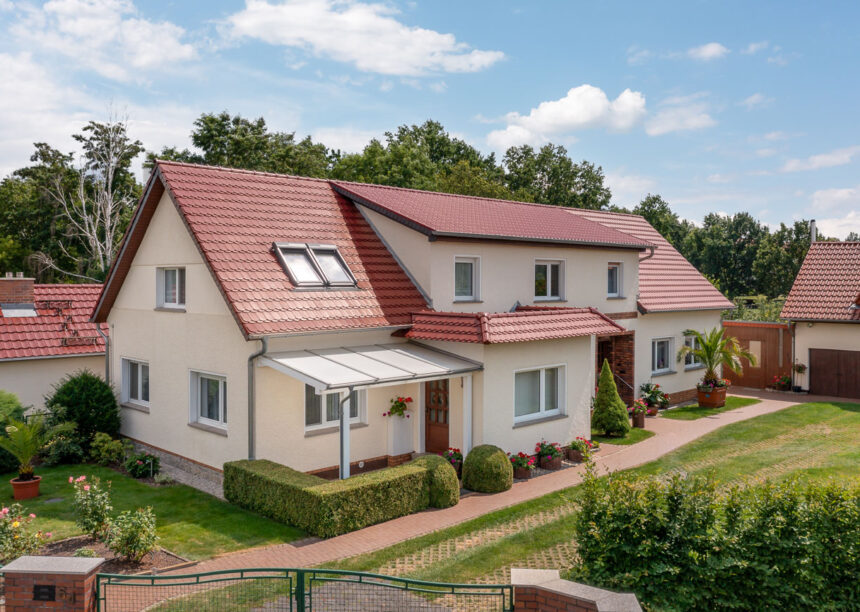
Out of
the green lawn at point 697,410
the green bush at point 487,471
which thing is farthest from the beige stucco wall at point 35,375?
the green lawn at point 697,410

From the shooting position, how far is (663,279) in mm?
27469

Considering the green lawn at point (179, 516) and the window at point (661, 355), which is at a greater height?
the window at point (661, 355)

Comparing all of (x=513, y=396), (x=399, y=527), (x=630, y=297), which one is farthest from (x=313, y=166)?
(x=399, y=527)

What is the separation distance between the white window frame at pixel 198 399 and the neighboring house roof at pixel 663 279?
16.1 metres

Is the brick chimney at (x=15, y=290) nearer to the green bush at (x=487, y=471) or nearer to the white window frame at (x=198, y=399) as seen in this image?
the white window frame at (x=198, y=399)

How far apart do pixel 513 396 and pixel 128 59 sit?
671 inches

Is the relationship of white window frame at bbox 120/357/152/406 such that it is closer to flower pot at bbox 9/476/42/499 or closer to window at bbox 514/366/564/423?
flower pot at bbox 9/476/42/499

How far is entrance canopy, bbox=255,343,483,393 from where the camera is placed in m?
13.6

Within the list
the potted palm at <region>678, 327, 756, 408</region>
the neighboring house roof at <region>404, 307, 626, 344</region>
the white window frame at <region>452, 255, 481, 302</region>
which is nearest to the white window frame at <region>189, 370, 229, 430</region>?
the neighboring house roof at <region>404, 307, 626, 344</region>

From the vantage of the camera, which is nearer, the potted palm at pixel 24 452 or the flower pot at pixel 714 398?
the potted palm at pixel 24 452

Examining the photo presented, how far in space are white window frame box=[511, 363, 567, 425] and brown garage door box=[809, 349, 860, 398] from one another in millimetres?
16689

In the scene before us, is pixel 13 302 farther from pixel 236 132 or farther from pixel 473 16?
pixel 236 132

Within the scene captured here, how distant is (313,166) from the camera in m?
51.0

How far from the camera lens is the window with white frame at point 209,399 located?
15.9m
